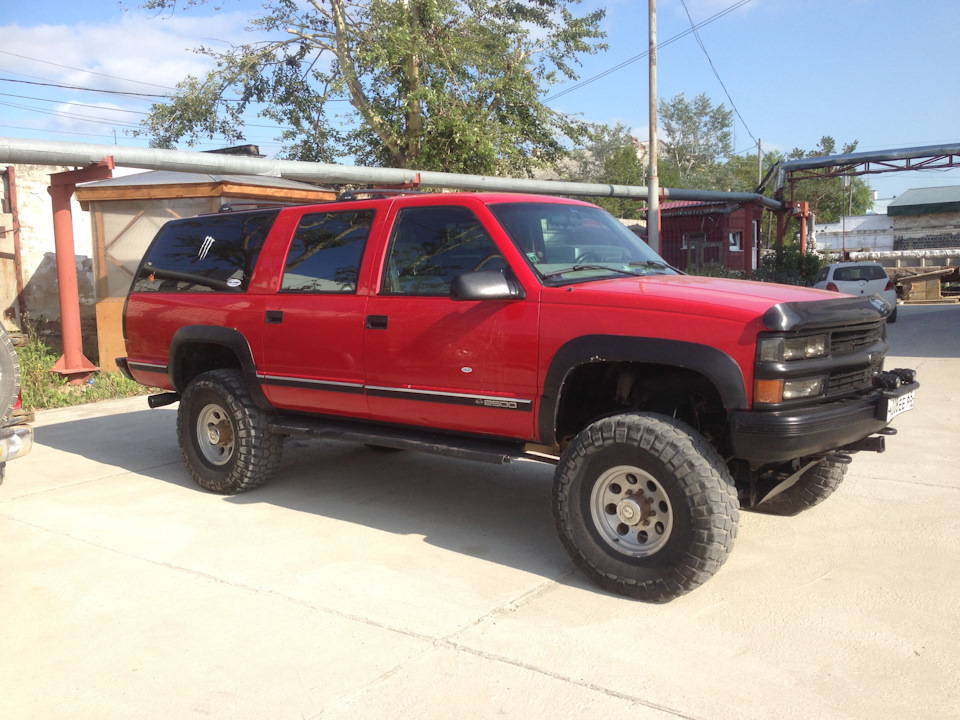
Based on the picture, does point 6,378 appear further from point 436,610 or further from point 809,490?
point 809,490

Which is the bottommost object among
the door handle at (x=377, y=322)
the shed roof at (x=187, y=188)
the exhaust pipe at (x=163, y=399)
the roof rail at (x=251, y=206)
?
the exhaust pipe at (x=163, y=399)

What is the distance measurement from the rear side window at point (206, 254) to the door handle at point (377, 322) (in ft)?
4.15

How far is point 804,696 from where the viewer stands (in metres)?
3.18

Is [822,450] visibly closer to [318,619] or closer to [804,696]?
[804,696]

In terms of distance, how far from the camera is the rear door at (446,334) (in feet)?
14.7

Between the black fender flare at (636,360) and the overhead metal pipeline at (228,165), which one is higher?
the overhead metal pipeline at (228,165)

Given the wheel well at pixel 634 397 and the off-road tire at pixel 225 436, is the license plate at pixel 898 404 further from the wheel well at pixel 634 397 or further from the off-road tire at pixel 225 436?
the off-road tire at pixel 225 436

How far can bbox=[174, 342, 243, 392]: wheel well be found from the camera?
6273 millimetres

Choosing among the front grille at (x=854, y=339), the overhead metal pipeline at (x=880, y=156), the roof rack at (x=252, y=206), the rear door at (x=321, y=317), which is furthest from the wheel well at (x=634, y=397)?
the overhead metal pipeline at (x=880, y=156)

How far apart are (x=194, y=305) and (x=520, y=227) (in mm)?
2703

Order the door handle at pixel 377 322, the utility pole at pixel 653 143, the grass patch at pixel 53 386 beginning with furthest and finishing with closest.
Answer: the utility pole at pixel 653 143, the grass patch at pixel 53 386, the door handle at pixel 377 322

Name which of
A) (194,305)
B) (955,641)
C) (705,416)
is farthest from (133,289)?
(955,641)

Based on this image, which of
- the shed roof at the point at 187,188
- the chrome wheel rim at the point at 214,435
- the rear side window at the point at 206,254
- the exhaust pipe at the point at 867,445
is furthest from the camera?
the shed roof at the point at 187,188

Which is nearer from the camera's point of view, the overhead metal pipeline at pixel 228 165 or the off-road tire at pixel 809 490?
the off-road tire at pixel 809 490
